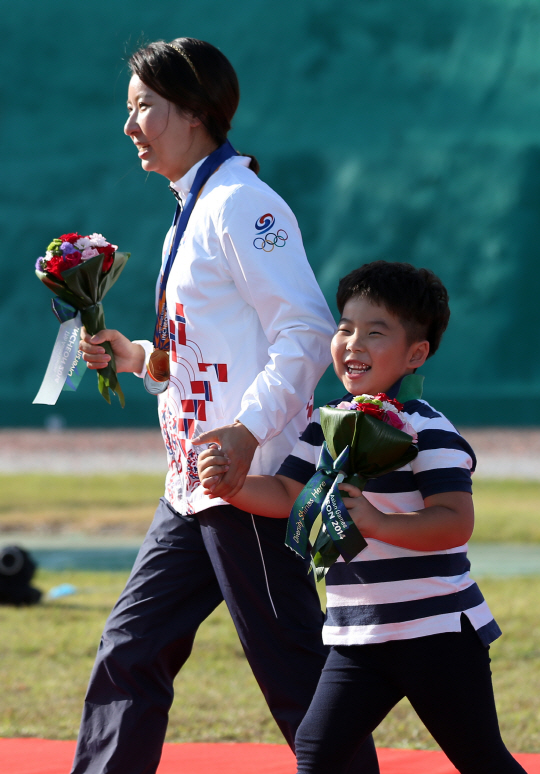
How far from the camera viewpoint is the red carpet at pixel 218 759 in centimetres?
324

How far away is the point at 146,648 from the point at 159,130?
1.19 m

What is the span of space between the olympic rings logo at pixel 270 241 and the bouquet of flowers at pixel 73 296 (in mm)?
533

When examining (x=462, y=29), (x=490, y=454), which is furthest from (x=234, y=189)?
(x=462, y=29)

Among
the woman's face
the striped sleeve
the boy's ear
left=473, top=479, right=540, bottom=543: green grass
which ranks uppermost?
the woman's face

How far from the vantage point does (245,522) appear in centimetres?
253

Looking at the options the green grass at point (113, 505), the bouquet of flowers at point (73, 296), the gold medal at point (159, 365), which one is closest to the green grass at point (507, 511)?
the green grass at point (113, 505)

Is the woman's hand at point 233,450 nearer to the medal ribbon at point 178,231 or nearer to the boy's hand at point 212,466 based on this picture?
the boy's hand at point 212,466

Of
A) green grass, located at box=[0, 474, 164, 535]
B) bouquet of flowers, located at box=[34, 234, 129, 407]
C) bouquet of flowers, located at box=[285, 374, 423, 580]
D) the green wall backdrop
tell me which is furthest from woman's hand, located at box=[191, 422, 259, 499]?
the green wall backdrop

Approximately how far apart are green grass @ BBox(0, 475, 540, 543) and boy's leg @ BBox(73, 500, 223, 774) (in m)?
7.38

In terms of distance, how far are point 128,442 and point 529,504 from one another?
9534 millimetres

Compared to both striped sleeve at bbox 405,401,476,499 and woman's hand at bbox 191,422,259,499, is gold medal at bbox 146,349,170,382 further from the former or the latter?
striped sleeve at bbox 405,401,476,499

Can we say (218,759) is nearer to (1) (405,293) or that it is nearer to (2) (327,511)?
(2) (327,511)

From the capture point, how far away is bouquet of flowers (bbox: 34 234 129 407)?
9.32 feet

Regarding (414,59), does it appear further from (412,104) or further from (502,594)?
(502,594)
